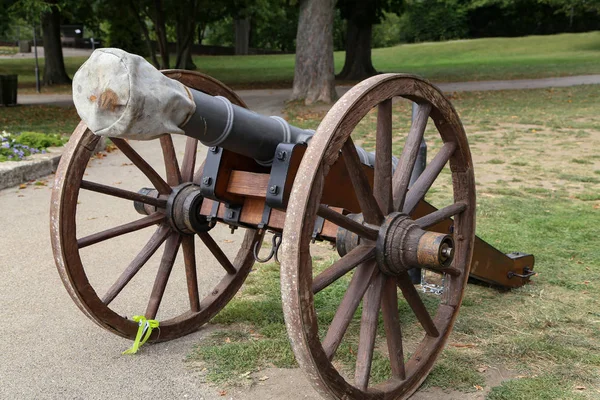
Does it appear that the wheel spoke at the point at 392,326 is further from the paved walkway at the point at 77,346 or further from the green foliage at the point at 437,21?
the green foliage at the point at 437,21

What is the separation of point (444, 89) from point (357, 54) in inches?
235

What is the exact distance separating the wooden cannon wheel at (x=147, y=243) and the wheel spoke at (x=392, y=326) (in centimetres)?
121

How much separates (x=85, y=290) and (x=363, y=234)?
4.59ft

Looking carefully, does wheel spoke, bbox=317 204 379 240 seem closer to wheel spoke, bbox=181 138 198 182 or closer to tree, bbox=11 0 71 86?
wheel spoke, bbox=181 138 198 182

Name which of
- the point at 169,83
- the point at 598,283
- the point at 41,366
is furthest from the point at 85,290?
the point at 598,283

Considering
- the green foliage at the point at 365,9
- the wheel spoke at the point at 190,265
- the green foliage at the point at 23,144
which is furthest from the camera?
the green foliage at the point at 365,9

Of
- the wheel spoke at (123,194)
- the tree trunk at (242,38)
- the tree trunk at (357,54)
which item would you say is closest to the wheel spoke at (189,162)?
the wheel spoke at (123,194)

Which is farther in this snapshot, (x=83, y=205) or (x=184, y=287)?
(x=83, y=205)

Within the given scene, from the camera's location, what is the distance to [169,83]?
2.64m

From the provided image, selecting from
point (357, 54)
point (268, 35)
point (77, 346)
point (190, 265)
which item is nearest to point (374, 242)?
point (190, 265)

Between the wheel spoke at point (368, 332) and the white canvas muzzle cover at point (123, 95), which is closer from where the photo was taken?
the white canvas muzzle cover at point (123, 95)

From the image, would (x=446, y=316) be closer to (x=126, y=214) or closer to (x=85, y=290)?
(x=85, y=290)

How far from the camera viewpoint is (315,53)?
15898 mm

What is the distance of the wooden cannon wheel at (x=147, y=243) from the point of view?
3.37 meters
